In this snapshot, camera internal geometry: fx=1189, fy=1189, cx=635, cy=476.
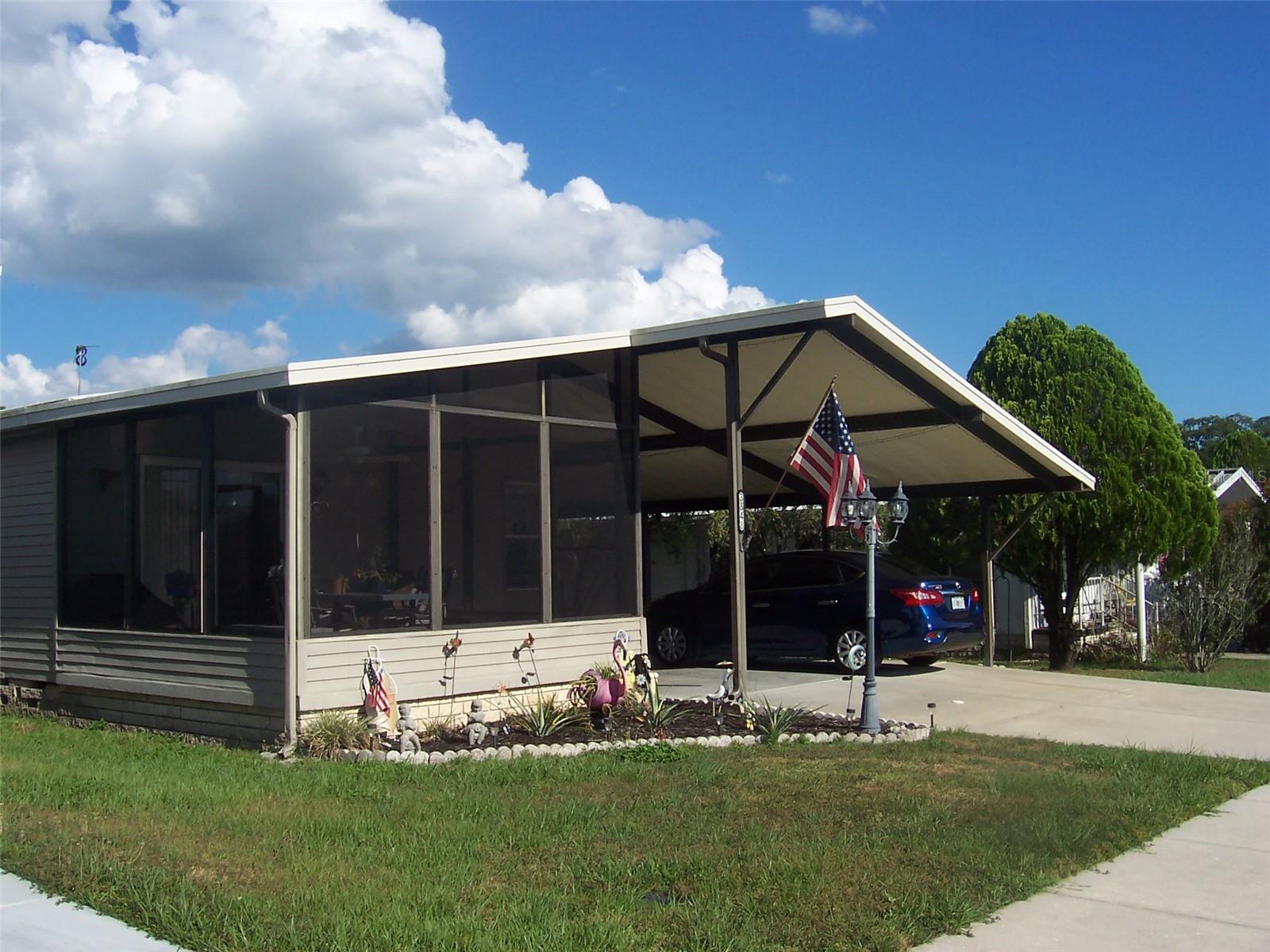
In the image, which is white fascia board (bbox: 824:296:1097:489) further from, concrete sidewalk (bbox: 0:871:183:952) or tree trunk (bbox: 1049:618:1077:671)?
concrete sidewalk (bbox: 0:871:183:952)

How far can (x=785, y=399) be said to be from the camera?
1351 centimetres

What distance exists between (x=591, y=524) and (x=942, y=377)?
3968mm

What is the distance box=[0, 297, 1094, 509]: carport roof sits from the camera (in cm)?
995

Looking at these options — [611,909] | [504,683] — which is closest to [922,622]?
[504,683]

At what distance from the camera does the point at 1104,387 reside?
16.2m

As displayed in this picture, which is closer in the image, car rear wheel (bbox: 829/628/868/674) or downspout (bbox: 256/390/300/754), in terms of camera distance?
downspout (bbox: 256/390/300/754)

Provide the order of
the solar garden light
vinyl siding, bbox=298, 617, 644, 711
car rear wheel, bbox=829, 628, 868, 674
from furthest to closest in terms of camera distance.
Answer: car rear wheel, bbox=829, 628, 868, 674, the solar garden light, vinyl siding, bbox=298, 617, 644, 711

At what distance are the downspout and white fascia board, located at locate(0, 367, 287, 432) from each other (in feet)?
0.52

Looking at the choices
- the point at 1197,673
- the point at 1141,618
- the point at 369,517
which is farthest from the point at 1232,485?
the point at 369,517

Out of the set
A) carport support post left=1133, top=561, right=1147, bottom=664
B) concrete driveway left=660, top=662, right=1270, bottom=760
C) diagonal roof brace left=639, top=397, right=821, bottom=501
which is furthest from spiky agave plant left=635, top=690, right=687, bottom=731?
carport support post left=1133, top=561, right=1147, bottom=664

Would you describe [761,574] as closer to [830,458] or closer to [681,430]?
[681,430]

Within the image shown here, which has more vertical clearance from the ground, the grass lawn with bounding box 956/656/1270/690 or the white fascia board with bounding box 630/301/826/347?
the white fascia board with bounding box 630/301/826/347

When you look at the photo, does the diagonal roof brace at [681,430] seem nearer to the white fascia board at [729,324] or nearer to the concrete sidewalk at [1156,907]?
the white fascia board at [729,324]

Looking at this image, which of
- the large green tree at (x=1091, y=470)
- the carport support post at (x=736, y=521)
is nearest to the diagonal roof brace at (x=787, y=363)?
the carport support post at (x=736, y=521)
